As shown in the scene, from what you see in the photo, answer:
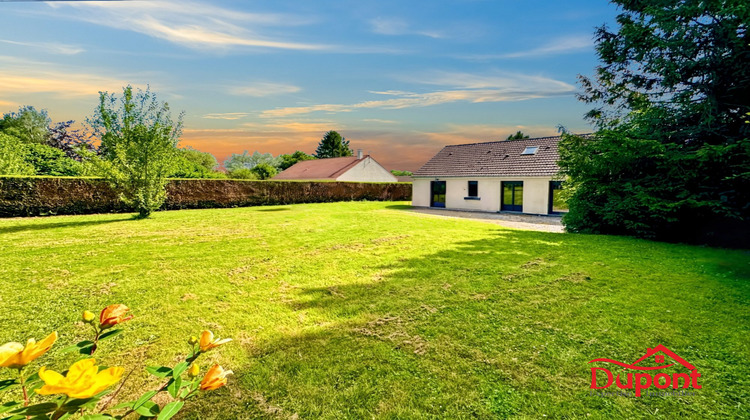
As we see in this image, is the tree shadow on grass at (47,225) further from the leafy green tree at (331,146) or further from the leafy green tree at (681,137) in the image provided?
the leafy green tree at (331,146)

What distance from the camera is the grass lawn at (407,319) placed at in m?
3.03

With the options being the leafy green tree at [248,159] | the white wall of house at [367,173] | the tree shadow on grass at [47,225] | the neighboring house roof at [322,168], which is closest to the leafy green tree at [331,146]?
the leafy green tree at [248,159]

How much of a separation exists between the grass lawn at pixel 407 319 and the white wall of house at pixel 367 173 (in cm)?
2732

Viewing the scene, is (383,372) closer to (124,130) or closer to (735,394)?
(735,394)

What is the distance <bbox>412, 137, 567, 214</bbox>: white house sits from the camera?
816 inches

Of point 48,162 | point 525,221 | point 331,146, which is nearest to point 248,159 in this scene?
point 331,146

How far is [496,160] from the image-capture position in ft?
79.0

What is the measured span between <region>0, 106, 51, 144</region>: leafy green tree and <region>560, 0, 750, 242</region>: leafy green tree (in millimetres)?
57378

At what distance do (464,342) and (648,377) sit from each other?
68.0 inches

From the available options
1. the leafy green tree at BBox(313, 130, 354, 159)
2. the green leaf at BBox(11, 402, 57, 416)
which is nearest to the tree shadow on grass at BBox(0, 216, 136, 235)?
the green leaf at BBox(11, 402, 57, 416)

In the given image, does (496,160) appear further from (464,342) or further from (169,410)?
(169,410)

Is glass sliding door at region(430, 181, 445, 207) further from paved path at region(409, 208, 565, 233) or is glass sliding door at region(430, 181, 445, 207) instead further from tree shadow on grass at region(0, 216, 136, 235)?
tree shadow on grass at region(0, 216, 136, 235)

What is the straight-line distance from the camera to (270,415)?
2.83 meters

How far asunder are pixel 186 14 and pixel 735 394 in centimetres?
1004
